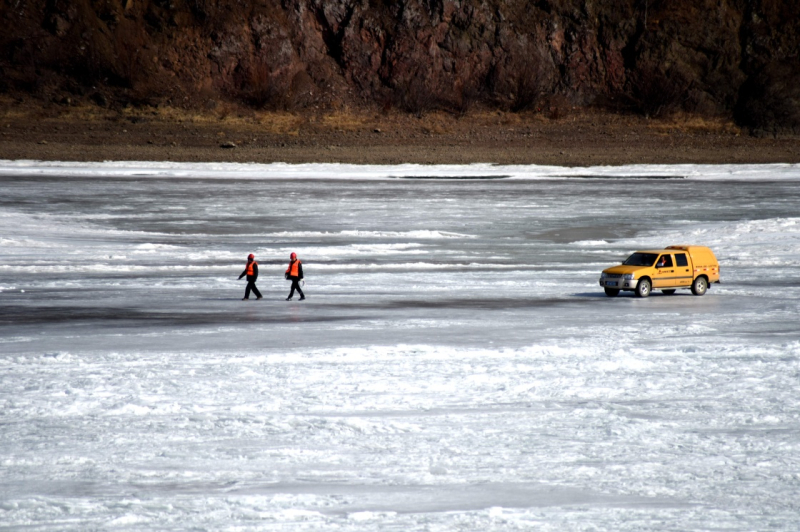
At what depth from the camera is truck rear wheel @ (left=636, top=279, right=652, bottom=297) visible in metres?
21.5

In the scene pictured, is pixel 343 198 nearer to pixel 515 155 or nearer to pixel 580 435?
Result: pixel 515 155

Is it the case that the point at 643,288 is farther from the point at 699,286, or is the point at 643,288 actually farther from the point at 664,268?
the point at 699,286

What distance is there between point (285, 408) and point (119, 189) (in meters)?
35.4

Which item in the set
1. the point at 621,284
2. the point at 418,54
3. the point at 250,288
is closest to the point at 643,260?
the point at 621,284

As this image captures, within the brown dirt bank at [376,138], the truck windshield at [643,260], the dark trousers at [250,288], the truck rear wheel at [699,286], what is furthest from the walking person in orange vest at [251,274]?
the brown dirt bank at [376,138]

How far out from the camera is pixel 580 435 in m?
10.6

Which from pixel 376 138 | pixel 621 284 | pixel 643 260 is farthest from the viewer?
Result: pixel 376 138

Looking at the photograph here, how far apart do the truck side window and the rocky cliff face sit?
178 feet

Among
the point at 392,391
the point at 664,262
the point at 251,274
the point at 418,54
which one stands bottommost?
the point at 392,391

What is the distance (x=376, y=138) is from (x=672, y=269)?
4849 centimetres

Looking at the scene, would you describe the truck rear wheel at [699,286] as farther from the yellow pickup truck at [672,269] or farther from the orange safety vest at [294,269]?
the orange safety vest at [294,269]

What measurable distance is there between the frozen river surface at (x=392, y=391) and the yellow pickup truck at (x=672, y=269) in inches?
19.3

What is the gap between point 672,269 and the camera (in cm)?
2184

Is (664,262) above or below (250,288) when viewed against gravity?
above
